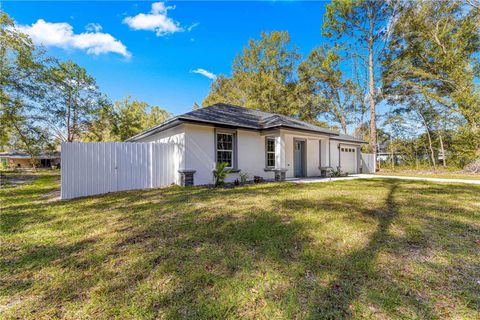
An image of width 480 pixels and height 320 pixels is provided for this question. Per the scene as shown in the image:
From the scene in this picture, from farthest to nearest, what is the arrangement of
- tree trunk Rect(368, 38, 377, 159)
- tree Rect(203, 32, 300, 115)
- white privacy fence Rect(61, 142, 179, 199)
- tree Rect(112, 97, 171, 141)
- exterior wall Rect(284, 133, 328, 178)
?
tree Rect(203, 32, 300, 115) → tree Rect(112, 97, 171, 141) → tree trunk Rect(368, 38, 377, 159) → exterior wall Rect(284, 133, 328, 178) → white privacy fence Rect(61, 142, 179, 199)

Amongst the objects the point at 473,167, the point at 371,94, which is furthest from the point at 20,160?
the point at 473,167

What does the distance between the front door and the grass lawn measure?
737cm

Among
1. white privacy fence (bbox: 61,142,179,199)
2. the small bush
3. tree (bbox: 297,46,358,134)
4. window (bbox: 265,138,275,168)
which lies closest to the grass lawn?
white privacy fence (bbox: 61,142,179,199)

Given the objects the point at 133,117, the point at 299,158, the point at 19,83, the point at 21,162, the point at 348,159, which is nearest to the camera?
the point at 299,158

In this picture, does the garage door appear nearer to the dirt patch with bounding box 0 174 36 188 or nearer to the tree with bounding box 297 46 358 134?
the tree with bounding box 297 46 358 134

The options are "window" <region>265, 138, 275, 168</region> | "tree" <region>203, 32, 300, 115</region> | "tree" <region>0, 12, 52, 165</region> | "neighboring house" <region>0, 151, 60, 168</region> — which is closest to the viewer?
"window" <region>265, 138, 275, 168</region>

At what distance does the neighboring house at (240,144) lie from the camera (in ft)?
27.1

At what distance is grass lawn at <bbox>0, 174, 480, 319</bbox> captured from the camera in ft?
5.68

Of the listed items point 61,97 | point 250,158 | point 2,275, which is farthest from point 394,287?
point 61,97

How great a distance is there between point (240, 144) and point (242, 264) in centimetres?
744

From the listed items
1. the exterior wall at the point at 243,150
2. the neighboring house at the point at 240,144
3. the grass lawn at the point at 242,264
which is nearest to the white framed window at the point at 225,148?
the neighboring house at the point at 240,144

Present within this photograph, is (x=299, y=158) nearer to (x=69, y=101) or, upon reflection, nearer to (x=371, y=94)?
(x=371, y=94)

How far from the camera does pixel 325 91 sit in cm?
2544

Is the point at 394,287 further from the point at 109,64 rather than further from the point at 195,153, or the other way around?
the point at 109,64
